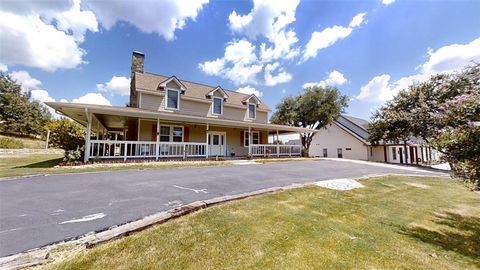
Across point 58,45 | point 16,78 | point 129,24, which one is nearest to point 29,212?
point 58,45

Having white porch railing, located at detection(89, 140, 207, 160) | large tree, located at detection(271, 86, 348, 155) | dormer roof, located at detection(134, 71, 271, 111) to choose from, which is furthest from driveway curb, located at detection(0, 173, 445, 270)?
large tree, located at detection(271, 86, 348, 155)

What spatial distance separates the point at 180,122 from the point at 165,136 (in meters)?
1.55

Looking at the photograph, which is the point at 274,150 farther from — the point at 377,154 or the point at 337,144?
the point at 377,154

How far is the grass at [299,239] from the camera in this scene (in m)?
2.70

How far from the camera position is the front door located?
1752 centimetres

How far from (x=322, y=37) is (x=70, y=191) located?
58.6ft

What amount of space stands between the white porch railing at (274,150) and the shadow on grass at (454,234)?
13.3 m

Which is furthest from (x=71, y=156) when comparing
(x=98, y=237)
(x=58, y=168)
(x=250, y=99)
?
(x=250, y=99)

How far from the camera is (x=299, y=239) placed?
11.2 feet

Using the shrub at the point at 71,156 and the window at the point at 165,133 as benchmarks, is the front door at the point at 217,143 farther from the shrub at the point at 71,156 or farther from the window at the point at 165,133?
the shrub at the point at 71,156

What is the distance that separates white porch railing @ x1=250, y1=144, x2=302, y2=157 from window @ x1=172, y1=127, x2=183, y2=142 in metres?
5.99

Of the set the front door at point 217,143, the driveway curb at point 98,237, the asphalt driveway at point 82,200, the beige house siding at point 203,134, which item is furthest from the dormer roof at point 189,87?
the driveway curb at point 98,237

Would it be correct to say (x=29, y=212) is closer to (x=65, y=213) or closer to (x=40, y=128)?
(x=65, y=213)

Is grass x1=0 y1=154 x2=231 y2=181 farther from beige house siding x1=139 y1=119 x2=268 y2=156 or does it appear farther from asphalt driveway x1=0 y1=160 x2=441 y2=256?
beige house siding x1=139 y1=119 x2=268 y2=156
